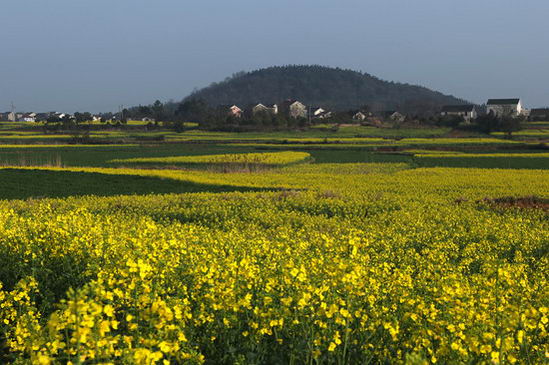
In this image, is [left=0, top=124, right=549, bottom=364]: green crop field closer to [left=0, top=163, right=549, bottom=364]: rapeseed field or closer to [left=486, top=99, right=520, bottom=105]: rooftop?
[left=0, top=163, right=549, bottom=364]: rapeseed field

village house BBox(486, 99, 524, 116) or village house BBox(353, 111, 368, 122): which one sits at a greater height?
village house BBox(486, 99, 524, 116)

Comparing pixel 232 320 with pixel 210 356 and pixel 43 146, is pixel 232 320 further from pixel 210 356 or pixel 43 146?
pixel 43 146

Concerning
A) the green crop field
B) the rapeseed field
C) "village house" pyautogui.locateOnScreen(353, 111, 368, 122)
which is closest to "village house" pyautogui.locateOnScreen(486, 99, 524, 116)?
"village house" pyautogui.locateOnScreen(353, 111, 368, 122)

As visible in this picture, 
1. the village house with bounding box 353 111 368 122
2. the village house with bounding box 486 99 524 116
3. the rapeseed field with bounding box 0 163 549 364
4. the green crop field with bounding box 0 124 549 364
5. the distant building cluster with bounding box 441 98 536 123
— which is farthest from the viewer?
the village house with bounding box 486 99 524 116

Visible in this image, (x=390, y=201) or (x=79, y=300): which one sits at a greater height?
(x=79, y=300)

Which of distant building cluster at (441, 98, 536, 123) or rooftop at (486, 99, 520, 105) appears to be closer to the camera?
distant building cluster at (441, 98, 536, 123)

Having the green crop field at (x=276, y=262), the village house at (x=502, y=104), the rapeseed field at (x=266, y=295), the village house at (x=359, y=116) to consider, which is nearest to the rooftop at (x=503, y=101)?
the village house at (x=502, y=104)

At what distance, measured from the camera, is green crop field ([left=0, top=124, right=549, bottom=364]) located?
5.54m

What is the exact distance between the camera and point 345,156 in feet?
220

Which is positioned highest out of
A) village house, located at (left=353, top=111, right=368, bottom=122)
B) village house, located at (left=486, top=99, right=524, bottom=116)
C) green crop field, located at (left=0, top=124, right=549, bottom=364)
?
village house, located at (left=486, top=99, right=524, bottom=116)

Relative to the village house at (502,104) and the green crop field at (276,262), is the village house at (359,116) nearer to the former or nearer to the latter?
the village house at (502,104)

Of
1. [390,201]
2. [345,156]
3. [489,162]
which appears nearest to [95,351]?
[390,201]

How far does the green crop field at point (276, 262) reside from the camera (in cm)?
554

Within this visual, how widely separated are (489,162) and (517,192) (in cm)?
2586
